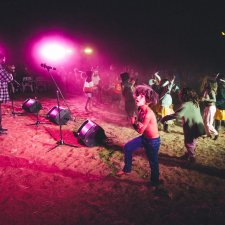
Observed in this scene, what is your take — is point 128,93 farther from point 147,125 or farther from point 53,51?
point 53,51

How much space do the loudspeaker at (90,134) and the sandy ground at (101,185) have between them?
0.64 ft

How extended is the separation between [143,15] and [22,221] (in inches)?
1194

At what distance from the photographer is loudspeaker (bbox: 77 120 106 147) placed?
22.9 feet

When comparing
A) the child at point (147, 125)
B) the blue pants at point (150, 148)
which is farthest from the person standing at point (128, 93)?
the child at point (147, 125)

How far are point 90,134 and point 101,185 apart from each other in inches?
85.6

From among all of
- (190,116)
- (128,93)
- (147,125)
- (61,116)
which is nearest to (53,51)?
(128,93)

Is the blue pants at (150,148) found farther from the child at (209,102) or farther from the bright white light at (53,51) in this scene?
the bright white light at (53,51)

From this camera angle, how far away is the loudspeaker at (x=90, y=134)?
698 centimetres

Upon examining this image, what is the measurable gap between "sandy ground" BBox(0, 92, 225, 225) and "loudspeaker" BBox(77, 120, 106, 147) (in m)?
0.19

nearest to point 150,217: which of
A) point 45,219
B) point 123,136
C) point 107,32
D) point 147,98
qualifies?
point 45,219

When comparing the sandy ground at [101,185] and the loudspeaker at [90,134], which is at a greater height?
the loudspeaker at [90,134]

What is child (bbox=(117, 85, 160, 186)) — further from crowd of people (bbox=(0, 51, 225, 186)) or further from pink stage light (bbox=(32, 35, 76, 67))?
pink stage light (bbox=(32, 35, 76, 67))

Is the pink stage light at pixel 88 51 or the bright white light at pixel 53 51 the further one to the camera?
the pink stage light at pixel 88 51

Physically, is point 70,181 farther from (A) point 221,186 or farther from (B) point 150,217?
(A) point 221,186
